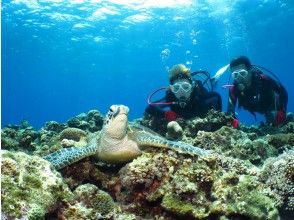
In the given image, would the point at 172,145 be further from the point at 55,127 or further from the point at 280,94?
the point at 55,127

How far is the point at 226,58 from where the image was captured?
157 ft

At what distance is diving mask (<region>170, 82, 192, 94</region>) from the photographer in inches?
324

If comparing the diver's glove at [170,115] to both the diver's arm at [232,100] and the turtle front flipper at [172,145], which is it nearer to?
the diver's arm at [232,100]

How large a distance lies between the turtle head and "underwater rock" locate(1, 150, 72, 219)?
134 centimetres

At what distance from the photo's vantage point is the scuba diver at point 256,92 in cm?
941

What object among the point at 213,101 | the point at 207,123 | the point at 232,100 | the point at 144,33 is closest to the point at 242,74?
the point at 232,100

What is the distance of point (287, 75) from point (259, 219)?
236 feet

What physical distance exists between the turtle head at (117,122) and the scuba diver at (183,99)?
4074 millimetres

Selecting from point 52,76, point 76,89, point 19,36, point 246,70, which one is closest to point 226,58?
point 19,36

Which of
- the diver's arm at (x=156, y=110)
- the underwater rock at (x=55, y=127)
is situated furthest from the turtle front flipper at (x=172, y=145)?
the underwater rock at (x=55, y=127)

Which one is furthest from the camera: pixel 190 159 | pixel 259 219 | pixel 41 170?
pixel 190 159

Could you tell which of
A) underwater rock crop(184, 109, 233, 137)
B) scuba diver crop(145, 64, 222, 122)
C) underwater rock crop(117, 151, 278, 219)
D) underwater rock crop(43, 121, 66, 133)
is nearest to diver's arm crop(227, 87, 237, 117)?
scuba diver crop(145, 64, 222, 122)

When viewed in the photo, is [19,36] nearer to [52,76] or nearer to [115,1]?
[115,1]

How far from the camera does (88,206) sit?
3.00 m
